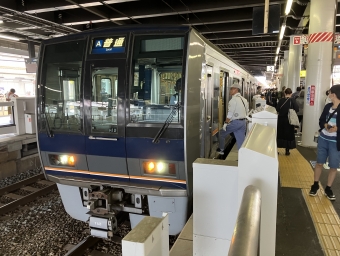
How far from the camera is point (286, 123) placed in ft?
22.4

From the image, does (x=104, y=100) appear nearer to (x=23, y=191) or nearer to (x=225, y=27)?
(x=23, y=191)

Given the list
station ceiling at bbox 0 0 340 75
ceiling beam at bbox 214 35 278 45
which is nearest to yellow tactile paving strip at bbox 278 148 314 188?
station ceiling at bbox 0 0 340 75

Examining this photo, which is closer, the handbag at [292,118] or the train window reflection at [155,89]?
the train window reflection at [155,89]

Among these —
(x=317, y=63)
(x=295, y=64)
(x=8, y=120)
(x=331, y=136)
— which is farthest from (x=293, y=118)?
(x=295, y=64)

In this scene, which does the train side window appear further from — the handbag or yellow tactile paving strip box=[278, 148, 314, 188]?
the handbag

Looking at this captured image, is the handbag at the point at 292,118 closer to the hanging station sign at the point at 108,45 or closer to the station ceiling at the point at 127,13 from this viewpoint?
the station ceiling at the point at 127,13

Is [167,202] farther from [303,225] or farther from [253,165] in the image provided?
[253,165]

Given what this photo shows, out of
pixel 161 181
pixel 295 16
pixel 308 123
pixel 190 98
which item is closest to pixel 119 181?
pixel 161 181

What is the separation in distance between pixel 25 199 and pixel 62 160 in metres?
2.20

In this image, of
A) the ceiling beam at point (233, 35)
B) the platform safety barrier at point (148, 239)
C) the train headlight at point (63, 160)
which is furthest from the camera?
the ceiling beam at point (233, 35)

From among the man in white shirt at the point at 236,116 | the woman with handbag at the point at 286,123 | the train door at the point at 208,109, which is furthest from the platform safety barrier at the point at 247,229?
the woman with handbag at the point at 286,123

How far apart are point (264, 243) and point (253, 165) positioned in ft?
1.82

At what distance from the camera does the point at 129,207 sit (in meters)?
3.66

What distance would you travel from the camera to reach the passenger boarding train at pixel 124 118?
→ 334 centimetres
